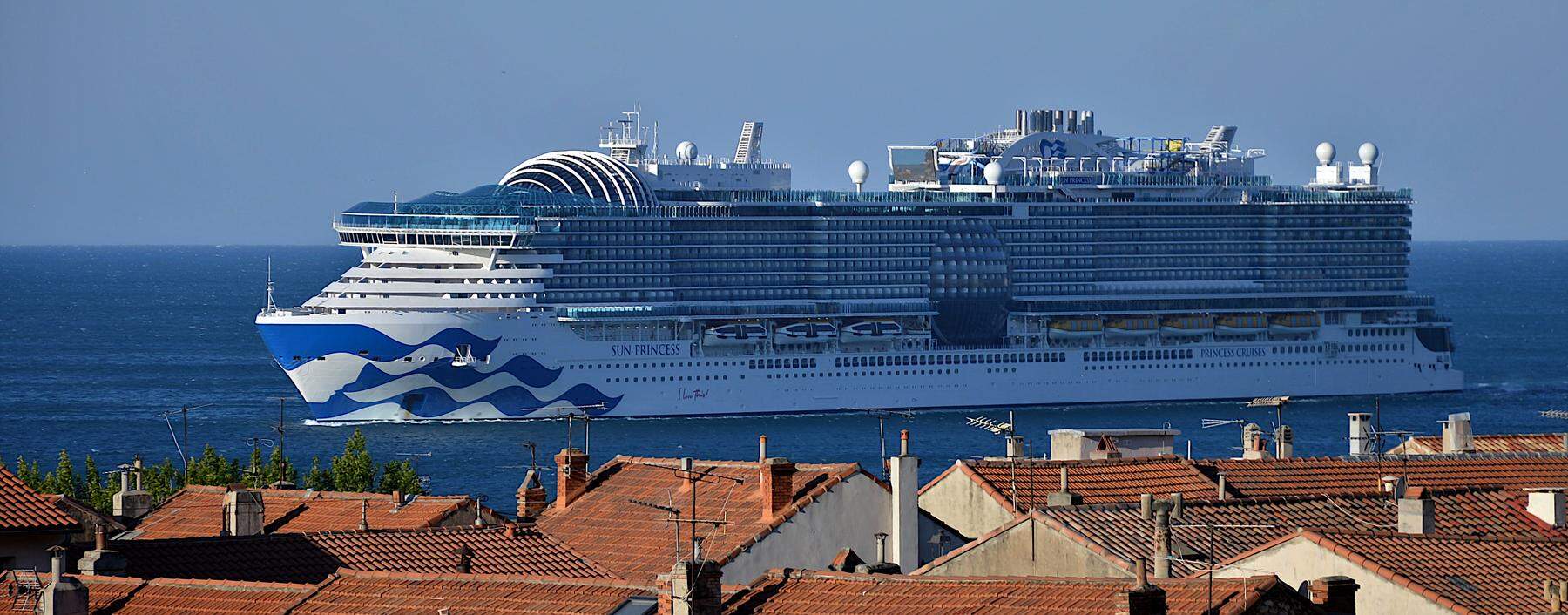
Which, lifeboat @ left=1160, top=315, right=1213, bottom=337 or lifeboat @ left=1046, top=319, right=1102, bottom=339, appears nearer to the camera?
lifeboat @ left=1046, top=319, right=1102, bottom=339

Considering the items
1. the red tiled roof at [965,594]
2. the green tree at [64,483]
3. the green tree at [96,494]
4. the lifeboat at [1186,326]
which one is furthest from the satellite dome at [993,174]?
the red tiled roof at [965,594]

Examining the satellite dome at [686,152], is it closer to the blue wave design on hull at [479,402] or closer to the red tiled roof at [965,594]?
the blue wave design on hull at [479,402]

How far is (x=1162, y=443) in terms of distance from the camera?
29219 millimetres

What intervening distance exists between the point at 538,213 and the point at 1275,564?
70384 millimetres

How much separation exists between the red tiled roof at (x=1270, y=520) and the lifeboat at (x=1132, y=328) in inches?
2786

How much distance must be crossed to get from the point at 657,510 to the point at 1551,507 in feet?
22.5

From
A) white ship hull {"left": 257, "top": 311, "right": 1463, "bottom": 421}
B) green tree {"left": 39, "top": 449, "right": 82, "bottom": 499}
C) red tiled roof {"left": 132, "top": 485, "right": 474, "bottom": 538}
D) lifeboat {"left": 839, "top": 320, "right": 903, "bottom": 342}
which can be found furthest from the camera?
lifeboat {"left": 839, "top": 320, "right": 903, "bottom": 342}

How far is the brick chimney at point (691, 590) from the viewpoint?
15312 millimetres

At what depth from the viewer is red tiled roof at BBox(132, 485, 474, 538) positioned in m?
25.8

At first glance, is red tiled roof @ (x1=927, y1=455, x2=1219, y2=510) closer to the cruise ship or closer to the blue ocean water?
the blue ocean water

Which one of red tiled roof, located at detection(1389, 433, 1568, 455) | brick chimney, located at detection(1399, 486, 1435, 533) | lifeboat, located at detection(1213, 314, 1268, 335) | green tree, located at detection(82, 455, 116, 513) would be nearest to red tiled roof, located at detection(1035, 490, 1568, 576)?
brick chimney, located at detection(1399, 486, 1435, 533)

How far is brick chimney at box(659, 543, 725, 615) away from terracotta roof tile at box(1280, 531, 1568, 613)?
4043 mm

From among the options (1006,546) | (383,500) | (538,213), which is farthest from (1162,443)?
(538,213)

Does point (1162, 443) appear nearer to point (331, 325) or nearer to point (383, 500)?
point (383, 500)
